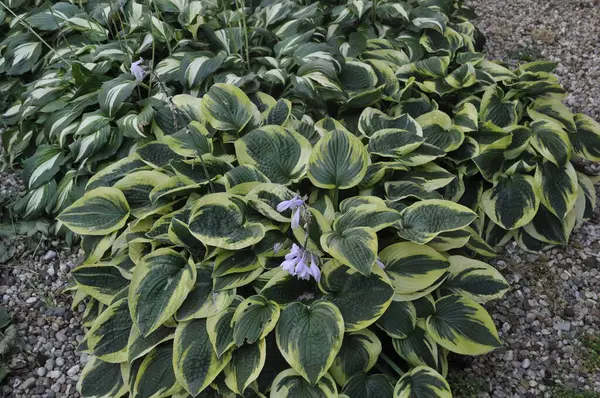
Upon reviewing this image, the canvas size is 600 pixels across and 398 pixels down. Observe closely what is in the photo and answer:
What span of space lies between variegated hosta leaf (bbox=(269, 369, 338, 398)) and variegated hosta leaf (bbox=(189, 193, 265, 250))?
48 centimetres

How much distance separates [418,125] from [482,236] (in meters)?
0.60

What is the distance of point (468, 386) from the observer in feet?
7.07

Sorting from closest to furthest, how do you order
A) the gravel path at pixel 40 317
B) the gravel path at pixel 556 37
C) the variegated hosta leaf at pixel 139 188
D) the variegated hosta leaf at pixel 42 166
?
the gravel path at pixel 40 317, the variegated hosta leaf at pixel 139 188, the variegated hosta leaf at pixel 42 166, the gravel path at pixel 556 37

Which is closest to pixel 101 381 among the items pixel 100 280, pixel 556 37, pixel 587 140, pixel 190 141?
pixel 100 280

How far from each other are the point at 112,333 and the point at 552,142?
2.11 meters

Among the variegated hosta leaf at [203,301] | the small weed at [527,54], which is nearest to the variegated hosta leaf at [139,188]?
the variegated hosta leaf at [203,301]

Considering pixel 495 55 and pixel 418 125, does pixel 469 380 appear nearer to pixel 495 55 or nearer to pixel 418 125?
pixel 418 125

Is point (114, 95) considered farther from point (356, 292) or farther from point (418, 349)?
point (418, 349)

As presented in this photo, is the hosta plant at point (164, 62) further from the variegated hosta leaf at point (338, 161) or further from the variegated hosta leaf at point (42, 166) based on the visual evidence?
the variegated hosta leaf at point (338, 161)

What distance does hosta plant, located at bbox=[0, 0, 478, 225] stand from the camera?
9.34 ft

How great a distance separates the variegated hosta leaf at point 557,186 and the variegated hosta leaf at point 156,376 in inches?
70.0

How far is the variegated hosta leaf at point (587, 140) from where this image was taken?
2.83 metres

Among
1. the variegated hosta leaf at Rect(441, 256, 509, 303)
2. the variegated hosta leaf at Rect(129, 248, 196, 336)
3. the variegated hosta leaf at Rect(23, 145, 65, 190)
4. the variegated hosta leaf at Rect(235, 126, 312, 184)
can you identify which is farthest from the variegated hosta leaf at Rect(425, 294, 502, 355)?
the variegated hosta leaf at Rect(23, 145, 65, 190)

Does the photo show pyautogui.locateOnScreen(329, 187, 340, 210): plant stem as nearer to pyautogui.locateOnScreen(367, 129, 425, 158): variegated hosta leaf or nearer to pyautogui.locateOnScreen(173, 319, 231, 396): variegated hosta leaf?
pyautogui.locateOnScreen(367, 129, 425, 158): variegated hosta leaf
